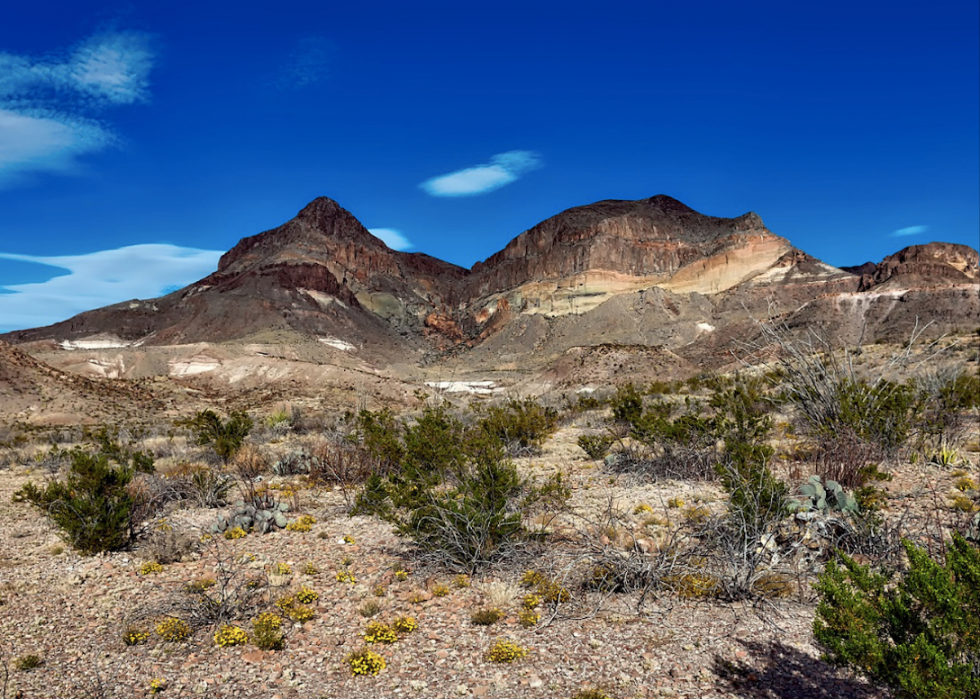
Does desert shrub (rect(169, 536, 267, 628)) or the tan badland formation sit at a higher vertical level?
the tan badland formation

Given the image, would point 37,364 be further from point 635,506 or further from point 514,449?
point 635,506

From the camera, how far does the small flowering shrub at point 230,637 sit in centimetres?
529

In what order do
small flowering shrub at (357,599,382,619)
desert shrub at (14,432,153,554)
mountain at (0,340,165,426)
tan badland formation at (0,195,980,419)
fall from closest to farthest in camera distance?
small flowering shrub at (357,599,382,619), desert shrub at (14,432,153,554), mountain at (0,340,165,426), tan badland formation at (0,195,980,419)

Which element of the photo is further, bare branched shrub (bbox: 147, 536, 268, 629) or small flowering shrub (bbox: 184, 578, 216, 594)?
small flowering shrub (bbox: 184, 578, 216, 594)

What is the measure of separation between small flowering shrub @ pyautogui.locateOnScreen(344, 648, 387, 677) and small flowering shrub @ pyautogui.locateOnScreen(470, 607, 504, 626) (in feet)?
3.19

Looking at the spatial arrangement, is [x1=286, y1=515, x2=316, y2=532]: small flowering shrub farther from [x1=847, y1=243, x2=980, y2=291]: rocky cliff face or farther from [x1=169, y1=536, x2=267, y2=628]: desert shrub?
[x1=847, y1=243, x2=980, y2=291]: rocky cliff face

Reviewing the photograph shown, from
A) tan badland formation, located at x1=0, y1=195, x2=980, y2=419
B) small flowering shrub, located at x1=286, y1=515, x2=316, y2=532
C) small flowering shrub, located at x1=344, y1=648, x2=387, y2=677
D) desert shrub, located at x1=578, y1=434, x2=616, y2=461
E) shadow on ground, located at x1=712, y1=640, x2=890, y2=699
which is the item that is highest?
tan badland formation, located at x1=0, y1=195, x2=980, y2=419

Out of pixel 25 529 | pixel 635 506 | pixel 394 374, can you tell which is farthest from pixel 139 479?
pixel 394 374

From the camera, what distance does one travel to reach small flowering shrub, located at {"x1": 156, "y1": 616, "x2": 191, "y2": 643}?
539 cm

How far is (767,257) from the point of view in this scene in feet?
335

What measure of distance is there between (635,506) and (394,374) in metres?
68.5

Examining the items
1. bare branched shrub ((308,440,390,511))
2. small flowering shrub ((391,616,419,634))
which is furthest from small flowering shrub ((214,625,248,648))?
bare branched shrub ((308,440,390,511))

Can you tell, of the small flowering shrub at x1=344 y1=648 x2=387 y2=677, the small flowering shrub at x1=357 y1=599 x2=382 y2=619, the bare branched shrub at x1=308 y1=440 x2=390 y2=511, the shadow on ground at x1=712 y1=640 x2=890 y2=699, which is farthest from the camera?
the bare branched shrub at x1=308 y1=440 x2=390 y2=511

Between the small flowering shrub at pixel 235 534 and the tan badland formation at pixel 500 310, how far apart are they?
34313mm
